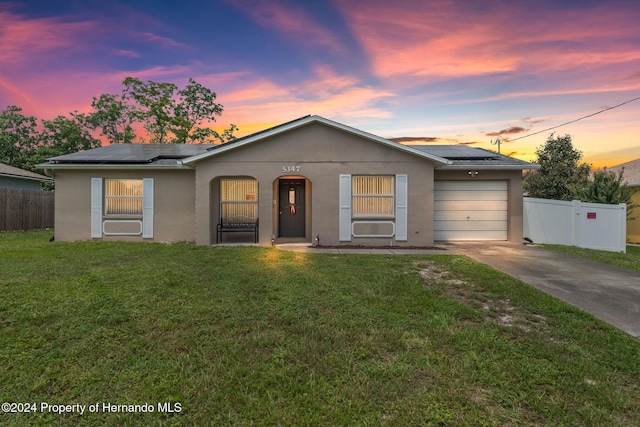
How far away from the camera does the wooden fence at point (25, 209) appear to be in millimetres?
14141

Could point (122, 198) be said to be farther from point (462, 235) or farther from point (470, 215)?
point (470, 215)

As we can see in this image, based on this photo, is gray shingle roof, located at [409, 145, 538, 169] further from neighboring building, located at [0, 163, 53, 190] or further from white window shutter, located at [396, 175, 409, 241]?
neighboring building, located at [0, 163, 53, 190]

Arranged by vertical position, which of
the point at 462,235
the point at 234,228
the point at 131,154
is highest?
the point at 131,154

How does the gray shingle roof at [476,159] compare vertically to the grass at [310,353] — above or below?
above

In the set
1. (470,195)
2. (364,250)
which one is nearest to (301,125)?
(364,250)

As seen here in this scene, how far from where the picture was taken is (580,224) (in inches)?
402

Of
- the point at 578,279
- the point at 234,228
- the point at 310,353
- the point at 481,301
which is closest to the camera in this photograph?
the point at 310,353

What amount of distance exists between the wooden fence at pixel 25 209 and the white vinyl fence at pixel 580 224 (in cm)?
2380

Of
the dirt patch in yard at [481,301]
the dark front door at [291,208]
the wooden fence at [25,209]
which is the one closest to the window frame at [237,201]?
the dark front door at [291,208]

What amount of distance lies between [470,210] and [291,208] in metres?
7.06

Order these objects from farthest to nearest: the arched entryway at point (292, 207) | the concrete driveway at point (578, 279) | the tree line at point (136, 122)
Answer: the tree line at point (136, 122), the arched entryway at point (292, 207), the concrete driveway at point (578, 279)

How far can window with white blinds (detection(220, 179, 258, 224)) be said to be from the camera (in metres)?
11.1

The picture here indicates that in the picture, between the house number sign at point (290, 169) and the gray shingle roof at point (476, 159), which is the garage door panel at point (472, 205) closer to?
the gray shingle roof at point (476, 159)

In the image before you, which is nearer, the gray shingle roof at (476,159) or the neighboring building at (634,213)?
the gray shingle roof at (476,159)
